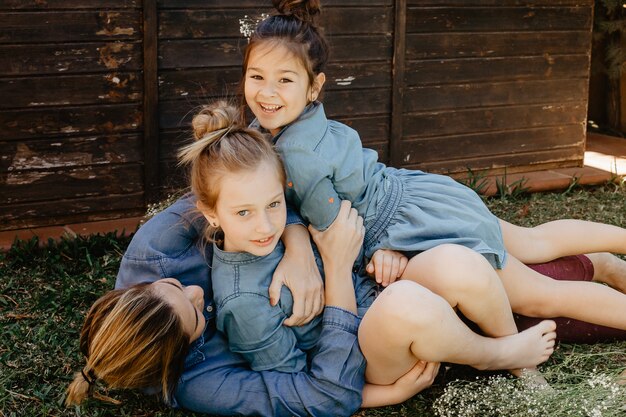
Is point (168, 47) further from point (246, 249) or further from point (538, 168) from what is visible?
point (538, 168)

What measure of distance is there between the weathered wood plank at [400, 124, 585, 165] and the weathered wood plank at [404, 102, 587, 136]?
3cm

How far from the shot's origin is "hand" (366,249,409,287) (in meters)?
2.85

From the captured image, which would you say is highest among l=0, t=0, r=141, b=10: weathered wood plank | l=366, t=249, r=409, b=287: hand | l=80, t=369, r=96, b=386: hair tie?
l=0, t=0, r=141, b=10: weathered wood plank

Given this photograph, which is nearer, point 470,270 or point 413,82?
point 470,270

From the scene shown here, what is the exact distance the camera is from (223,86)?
4.75m

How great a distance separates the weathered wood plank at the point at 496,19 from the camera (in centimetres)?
529

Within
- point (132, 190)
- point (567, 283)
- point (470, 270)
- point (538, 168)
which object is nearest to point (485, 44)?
point (538, 168)

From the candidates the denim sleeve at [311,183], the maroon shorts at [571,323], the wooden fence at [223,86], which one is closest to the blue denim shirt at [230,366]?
the denim sleeve at [311,183]

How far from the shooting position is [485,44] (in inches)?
218

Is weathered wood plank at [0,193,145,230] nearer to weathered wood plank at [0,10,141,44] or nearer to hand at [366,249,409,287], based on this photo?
weathered wood plank at [0,10,141,44]

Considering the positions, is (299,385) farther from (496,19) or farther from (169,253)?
(496,19)

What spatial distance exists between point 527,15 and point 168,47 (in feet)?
7.87

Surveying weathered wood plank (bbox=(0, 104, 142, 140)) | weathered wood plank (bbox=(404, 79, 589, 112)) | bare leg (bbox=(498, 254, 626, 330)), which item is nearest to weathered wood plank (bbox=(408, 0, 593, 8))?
weathered wood plank (bbox=(404, 79, 589, 112))

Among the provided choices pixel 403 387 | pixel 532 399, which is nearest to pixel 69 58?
pixel 403 387
